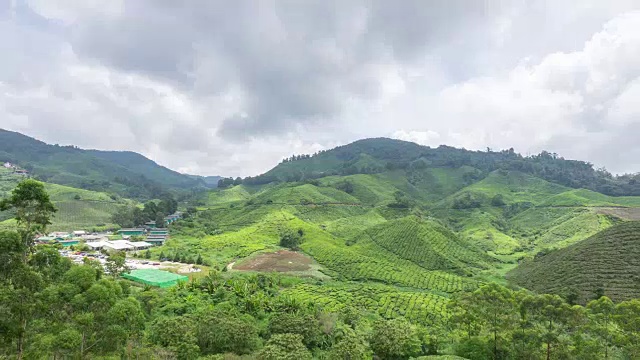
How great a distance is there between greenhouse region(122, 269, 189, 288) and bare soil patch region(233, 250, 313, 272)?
1159cm

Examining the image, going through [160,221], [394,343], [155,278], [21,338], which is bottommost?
[155,278]

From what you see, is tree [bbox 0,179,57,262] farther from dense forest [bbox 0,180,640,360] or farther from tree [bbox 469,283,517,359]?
tree [bbox 469,283,517,359]

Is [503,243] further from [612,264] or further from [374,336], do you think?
[374,336]

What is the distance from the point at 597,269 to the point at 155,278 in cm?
6088

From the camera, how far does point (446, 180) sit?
640 ft

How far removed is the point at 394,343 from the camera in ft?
95.3

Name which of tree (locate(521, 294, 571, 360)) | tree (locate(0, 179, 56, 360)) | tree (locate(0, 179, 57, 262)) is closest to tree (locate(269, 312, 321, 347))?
tree (locate(521, 294, 571, 360))

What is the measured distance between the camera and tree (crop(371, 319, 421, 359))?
95.1ft

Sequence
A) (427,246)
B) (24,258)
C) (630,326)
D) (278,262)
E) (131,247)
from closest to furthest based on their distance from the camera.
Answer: (24,258) < (630,326) < (278,262) < (427,246) < (131,247)

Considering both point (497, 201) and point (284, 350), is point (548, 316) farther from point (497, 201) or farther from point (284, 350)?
point (497, 201)

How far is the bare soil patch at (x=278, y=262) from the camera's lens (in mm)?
60688

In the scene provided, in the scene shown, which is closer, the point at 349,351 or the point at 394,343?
the point at 349,351

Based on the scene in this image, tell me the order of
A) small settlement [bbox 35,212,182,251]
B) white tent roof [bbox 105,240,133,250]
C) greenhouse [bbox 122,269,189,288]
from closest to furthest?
greenhouse [bbox 122,269,189,288] < white tent roof [bbox 105,240,133,250] < small settlement [bbox 35,212,182,251]

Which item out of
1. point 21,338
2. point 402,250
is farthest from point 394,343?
point 402,250
